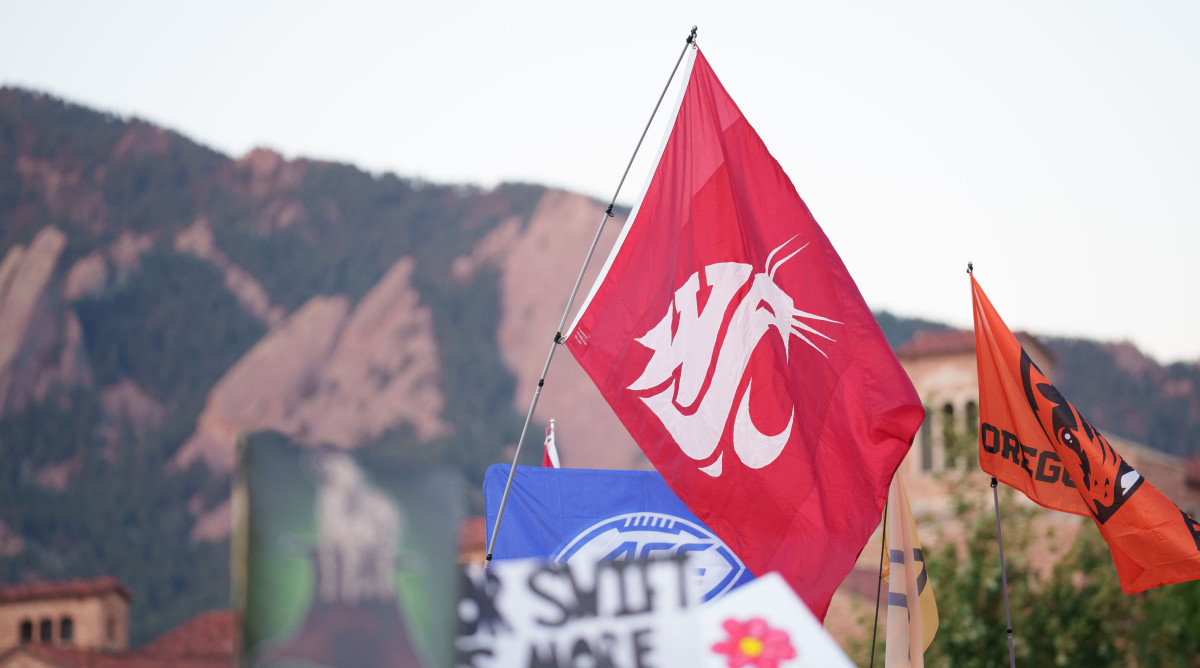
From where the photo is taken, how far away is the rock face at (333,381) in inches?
3297

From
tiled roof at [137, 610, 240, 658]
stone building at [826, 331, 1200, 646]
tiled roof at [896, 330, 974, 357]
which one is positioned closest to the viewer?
stone building at [826, 331, 1200, 646]

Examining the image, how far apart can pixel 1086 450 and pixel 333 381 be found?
8147 cm

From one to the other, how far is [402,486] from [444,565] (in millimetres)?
224

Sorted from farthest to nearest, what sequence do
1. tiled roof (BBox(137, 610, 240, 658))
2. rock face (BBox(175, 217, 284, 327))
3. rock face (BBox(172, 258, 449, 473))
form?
1. rock face (BBox(175, 217, 284, 327))
2. rock face (BBox(172, 258, 449, 473))
3. tiled roof (BBox(137, 610, 240, 658))

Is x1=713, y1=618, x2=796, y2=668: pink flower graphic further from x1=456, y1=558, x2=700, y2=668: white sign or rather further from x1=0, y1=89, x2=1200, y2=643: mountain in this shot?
x1=0, y1=89, x2=1200, y2=643: mountain

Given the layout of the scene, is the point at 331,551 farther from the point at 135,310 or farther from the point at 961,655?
the point at 135,310

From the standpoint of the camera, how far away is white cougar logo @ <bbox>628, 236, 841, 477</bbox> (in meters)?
6.53

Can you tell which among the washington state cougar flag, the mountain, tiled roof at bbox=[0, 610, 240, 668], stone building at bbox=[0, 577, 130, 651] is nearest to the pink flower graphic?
the washington state cougar flag

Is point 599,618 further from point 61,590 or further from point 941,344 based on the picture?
point 61,590

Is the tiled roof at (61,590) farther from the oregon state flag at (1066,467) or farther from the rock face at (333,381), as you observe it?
the oregon state flag at (1066,467)

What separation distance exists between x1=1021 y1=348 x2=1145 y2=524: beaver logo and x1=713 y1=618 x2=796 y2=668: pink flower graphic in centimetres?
468

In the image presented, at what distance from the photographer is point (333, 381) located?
Answer: 285 ft

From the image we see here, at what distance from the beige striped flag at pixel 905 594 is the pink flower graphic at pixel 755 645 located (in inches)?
152

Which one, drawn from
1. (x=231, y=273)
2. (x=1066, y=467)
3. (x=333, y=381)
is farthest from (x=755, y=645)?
(x=231, y=273)
